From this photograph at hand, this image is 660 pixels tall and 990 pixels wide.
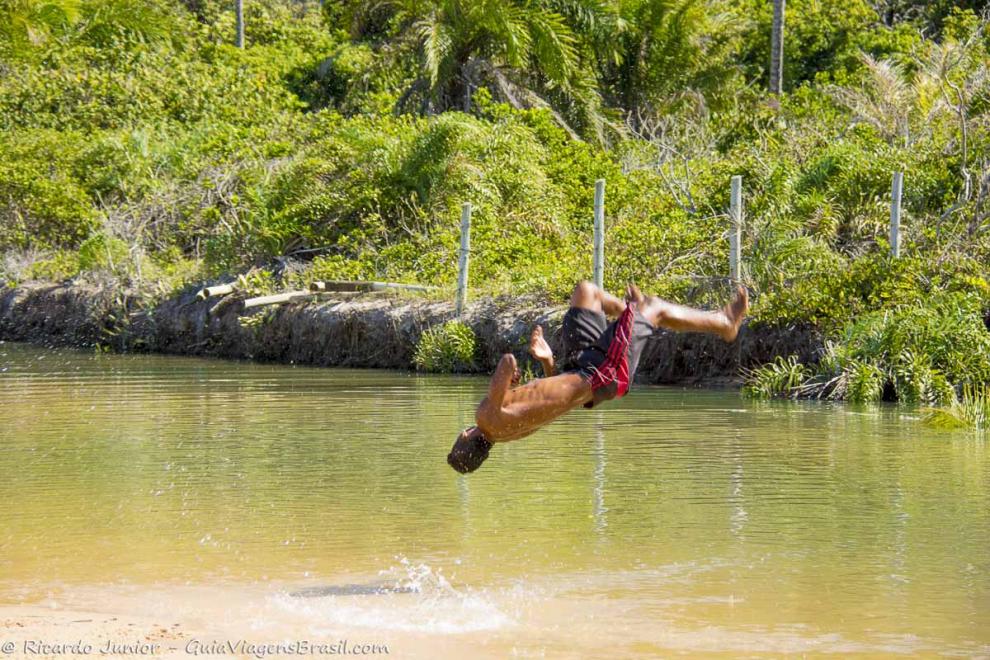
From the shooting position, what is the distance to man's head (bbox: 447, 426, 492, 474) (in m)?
7.28

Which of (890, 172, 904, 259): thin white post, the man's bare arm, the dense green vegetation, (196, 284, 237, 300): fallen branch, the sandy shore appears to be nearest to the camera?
the sandy shore

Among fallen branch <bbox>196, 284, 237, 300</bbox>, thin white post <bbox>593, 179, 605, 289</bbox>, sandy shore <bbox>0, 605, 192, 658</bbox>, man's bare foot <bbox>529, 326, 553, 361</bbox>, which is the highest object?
thin white post <bbox>593, 179, 605, 289</bbox>

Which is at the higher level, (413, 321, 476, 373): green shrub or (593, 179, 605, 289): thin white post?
(593, 179, 605, 289): thin white post

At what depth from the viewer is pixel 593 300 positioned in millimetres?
7621

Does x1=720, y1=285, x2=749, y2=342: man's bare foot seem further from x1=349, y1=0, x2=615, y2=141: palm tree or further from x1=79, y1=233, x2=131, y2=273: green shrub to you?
x1=349, y1=0, x2=615, y2=141: palm tree

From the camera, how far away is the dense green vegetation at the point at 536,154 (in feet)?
57.4

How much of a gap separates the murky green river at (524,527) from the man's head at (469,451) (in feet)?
2.18

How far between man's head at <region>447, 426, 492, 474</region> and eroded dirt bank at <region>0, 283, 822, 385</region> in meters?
10.1

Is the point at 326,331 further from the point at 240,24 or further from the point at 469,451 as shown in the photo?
the point at 240,24

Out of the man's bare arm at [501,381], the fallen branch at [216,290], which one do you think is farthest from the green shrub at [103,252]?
the man's bare arm at [501,381]

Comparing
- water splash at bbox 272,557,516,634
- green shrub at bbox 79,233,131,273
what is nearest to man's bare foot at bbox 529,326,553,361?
water splash at bbox 272,557,516,634

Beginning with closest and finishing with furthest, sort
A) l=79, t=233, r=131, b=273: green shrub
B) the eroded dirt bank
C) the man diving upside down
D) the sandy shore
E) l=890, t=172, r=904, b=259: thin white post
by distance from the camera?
the sandy shore
the man diving upside down
l=890, t=172, r=904, b=259: thin white post
the eroded dirt bank
l=79, t=233, r=131, b=273: green shrub

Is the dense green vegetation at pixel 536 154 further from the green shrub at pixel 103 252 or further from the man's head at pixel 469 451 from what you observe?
the man's head at pixel 469 451

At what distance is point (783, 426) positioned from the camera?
13.7m
